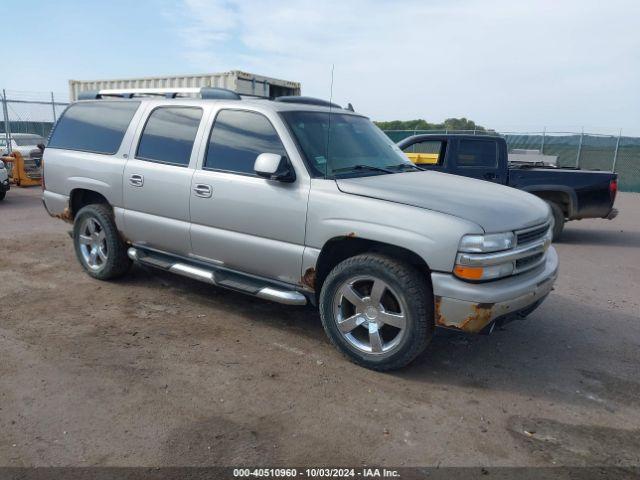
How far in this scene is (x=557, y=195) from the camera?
8.88 metres

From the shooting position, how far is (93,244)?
18.5 ft

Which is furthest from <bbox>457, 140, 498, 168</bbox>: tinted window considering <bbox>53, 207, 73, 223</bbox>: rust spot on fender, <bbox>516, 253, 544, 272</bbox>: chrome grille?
<bbox>53, 207, 73, 223</bbox>: rust spot on fender

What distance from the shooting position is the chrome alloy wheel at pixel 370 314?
12.0ft

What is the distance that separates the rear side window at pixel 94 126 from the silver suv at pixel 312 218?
19 mm

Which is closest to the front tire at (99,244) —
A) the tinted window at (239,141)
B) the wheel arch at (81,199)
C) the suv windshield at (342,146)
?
the wheel arch at (81,199)

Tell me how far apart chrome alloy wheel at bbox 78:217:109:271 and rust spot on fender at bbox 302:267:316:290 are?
2.58m

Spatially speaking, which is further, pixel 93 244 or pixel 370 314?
pixel 93 244

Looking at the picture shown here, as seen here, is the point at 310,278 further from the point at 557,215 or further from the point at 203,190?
the point at 557,215

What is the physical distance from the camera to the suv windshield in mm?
4113

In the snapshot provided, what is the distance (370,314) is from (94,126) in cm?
373

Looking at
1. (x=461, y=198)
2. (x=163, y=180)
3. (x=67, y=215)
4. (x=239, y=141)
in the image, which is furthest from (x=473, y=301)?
(x=67, y=215)

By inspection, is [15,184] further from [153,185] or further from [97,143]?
[153,185]

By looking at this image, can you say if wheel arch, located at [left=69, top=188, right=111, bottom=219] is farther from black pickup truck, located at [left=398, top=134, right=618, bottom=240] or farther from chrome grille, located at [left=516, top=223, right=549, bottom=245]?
black pickup truck, located at [left=398, top=134, right=618, bottom=240]

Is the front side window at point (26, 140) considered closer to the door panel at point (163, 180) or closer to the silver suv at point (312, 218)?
the silver suv at point (312, 218)
